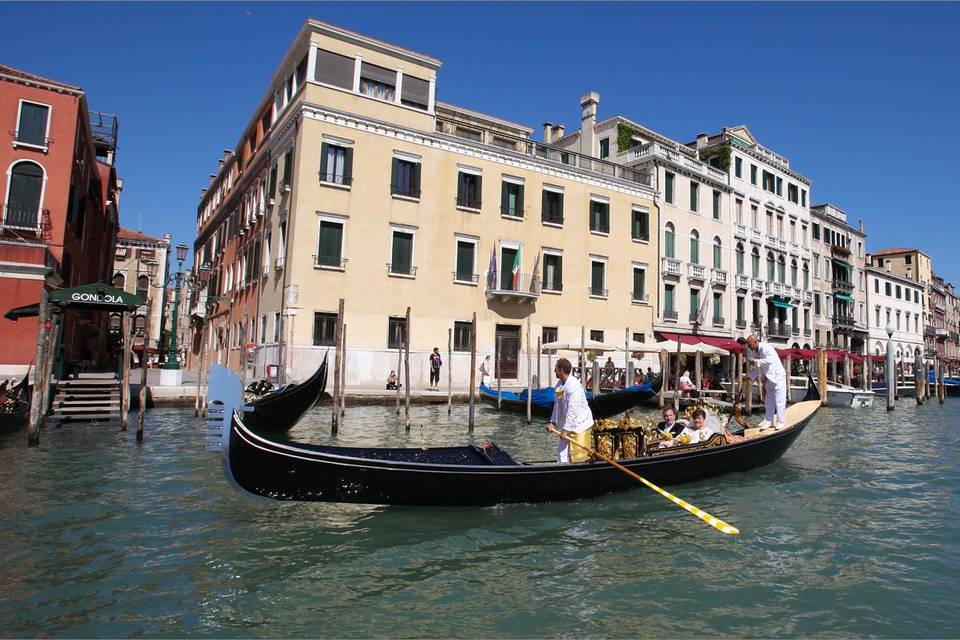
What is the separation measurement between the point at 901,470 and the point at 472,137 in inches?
586

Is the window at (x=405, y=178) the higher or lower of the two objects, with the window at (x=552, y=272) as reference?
higher

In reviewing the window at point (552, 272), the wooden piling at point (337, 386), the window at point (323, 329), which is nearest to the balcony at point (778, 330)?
the window at point (552, 272)

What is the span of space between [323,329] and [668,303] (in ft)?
44.3

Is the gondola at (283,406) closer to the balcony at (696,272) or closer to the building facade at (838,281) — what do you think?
the balcony at (696,272)

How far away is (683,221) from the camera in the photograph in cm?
2400

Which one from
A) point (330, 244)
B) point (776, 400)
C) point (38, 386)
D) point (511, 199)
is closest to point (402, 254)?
point (330, 244)

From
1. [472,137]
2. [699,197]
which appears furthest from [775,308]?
[472,137]

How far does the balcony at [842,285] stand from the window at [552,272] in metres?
21.2

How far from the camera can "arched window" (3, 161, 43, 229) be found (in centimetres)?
1418

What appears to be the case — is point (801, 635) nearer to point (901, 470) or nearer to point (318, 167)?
point (901, 470)

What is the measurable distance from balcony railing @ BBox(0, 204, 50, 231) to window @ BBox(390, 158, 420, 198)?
8.56 meters

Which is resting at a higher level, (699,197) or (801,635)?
(699,197)

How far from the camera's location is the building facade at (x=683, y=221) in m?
23.2

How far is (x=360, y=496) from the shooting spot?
5344mm
